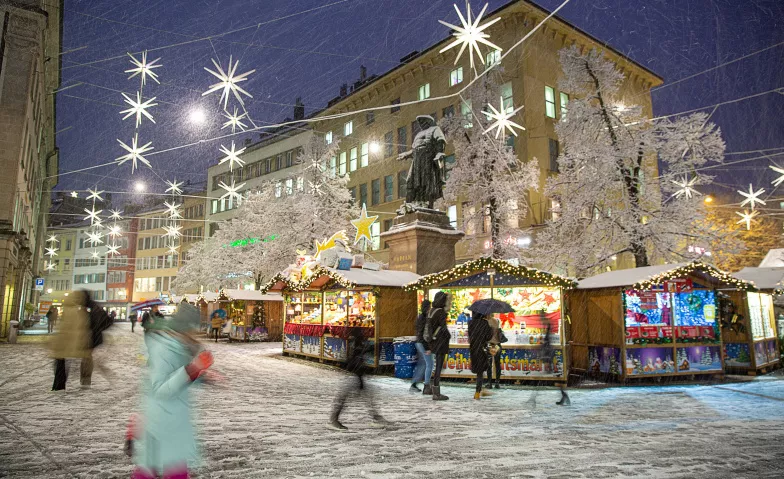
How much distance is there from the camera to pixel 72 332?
938cm

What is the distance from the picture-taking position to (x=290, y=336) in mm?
18891

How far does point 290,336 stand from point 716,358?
44.2ft

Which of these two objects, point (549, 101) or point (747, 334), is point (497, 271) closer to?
point (747, 334)

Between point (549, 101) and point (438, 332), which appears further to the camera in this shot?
point (549, 101)

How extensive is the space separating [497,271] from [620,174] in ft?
37.6

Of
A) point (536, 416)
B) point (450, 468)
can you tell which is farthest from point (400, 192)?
point (450, 468)

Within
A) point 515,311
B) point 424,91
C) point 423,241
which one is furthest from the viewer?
point 424,91

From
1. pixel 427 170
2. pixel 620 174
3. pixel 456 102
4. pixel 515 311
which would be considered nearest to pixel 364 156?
pixel 456 102

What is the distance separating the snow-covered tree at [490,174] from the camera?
2614cm

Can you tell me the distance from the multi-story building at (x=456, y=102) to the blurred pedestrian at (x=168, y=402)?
72.8 feet

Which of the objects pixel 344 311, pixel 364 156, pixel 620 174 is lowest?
pixel 344 311

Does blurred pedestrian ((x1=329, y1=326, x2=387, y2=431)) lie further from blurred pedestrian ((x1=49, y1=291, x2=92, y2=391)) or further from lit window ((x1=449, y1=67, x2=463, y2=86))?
lit window ((x1=449, y1=67, x2=463, y2=86))

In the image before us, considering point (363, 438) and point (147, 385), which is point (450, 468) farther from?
point (147, 385)

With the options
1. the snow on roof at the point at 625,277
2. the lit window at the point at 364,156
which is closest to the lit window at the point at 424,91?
the lit window at the point at 364,156
